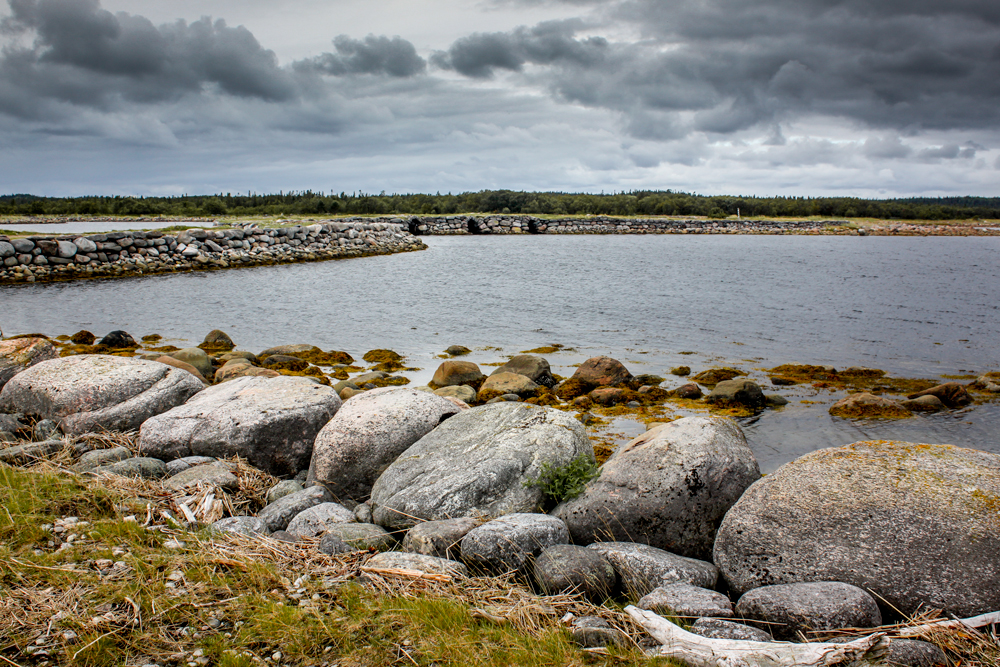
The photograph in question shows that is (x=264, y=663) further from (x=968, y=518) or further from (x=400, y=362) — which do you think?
(x=400, y=362)

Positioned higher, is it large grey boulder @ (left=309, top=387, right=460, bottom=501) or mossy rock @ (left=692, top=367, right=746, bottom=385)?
large grey boulder @ (left=309, top=387, right=460, bottom=501)

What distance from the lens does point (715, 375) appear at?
12.7 metres

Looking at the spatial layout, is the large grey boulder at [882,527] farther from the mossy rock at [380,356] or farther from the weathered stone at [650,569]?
the mossy rock at [380,356]

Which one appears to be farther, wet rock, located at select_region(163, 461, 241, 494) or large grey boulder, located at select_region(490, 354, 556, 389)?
large grey boulder, located at select_region(490, 354, 556, 389)

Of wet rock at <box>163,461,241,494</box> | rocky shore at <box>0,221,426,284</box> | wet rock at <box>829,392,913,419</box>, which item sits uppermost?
rocky shore at <box>0,221,426,284</box>

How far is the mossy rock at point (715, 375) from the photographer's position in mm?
12430

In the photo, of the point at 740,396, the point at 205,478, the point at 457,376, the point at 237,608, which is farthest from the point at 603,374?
the point at 237,608

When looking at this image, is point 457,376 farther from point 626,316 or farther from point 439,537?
point 626,316

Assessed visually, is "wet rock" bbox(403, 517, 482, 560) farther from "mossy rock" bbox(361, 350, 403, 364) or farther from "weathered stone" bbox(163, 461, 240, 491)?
"mossy rock" bbox(361, 350, 403, 364)

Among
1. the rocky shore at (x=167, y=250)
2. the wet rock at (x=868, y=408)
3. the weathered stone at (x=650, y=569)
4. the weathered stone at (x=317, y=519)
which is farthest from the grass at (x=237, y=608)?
the rocky shore at (x=167, y=250)

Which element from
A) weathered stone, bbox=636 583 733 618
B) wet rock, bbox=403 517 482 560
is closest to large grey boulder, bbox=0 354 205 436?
wet rock, bbox=403 517 482 560

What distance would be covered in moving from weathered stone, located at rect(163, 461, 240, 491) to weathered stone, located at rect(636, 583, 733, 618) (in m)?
4.59

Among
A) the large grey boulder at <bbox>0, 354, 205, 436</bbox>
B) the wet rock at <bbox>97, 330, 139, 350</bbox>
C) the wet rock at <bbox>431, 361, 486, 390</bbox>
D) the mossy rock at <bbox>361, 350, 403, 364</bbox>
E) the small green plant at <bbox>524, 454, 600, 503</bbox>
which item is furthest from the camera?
the wet rock at <bbox>97, 330, 139, 350</bbox>

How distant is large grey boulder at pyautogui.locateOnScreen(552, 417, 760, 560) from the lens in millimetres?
5512
